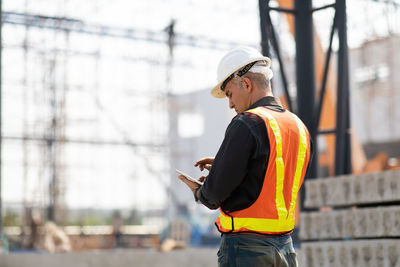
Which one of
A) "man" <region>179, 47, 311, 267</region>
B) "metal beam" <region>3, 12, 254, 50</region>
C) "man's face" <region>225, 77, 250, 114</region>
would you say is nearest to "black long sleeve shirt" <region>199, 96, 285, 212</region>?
"man" <region>179, 47, 311, 267</region>

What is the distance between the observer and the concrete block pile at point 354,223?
489 cm

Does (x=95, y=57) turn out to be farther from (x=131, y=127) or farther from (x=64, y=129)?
(x=131, y=127)

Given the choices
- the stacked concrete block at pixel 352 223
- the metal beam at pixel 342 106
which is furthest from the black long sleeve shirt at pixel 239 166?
the metal beam at pixel 342 106

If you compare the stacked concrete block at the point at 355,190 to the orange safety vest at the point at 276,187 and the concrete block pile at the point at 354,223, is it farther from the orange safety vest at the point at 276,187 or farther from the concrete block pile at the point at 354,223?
the orange safety vest at the point at 276,187

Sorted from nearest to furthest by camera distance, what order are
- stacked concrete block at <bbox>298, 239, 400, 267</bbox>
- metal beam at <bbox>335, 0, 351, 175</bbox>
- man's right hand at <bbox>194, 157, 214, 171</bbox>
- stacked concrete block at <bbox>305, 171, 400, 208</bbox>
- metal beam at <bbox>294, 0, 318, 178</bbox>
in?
man's right hand at <bbox>194, 157, 214, 171</bbox> → stacked concrete block at <bbox>298, 239, 400, 267</bbox> → stacked concrete block at <bbox>305, 171, 400, 208</bbox> → metal beam at <bbox>335, 0, 351, 175</bbox> → metal beam at <bbox>294, 0, 318, 178</bbox>

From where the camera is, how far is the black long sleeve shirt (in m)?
2.46

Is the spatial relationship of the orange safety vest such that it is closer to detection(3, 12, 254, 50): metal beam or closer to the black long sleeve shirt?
the black long sleeve shirt

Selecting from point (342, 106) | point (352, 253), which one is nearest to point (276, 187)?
point (352, 253)

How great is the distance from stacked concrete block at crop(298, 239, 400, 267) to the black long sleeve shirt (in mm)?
2606

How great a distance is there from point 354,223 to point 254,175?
3064mm

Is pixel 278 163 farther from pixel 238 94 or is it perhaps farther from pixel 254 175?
pixel 238 94

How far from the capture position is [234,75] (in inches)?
107

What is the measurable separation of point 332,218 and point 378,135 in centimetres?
2776

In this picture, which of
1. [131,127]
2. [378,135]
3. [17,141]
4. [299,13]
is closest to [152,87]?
[131,127]
